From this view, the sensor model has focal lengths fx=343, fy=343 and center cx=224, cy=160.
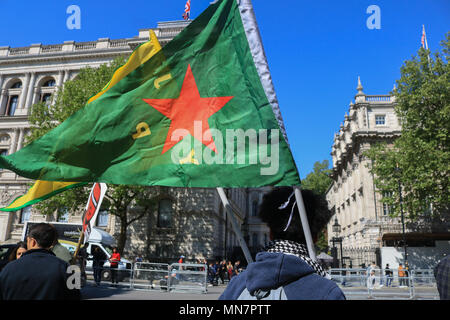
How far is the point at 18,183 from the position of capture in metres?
38.0

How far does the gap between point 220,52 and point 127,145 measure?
1.63 m

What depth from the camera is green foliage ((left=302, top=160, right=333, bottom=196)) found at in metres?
73.4

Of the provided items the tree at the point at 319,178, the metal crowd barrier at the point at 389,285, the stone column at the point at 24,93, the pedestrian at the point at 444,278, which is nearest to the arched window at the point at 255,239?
the tree at the point at 319,178

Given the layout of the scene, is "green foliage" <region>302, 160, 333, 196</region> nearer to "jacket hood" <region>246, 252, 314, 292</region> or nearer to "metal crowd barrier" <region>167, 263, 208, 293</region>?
"metal crowd barrier" <region>167, 263, 208, 293</region>

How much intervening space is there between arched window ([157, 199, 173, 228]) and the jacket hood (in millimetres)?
29588

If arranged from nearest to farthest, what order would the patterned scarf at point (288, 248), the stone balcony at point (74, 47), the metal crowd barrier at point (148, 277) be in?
the patterned scarf at point (288, 248), the metal crowd barrier at point (148, 277), the stone balcony at point (74, 47)

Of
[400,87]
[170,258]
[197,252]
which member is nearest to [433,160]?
[400,87]

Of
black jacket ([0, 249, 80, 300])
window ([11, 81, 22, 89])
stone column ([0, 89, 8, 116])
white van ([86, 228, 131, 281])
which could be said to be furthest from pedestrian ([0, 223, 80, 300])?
window ([11, 81, 22, 89])

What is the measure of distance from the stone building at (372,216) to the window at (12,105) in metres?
39.0

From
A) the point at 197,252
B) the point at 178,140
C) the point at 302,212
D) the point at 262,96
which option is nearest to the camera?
the point at 302,212

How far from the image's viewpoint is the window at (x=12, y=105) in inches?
1654

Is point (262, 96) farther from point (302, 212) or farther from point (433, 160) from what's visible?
point (433, 160)

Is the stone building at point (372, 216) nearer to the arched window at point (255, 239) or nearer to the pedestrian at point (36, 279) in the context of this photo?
the arched window at point (255, 239)

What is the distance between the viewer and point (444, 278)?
289 centimetres
